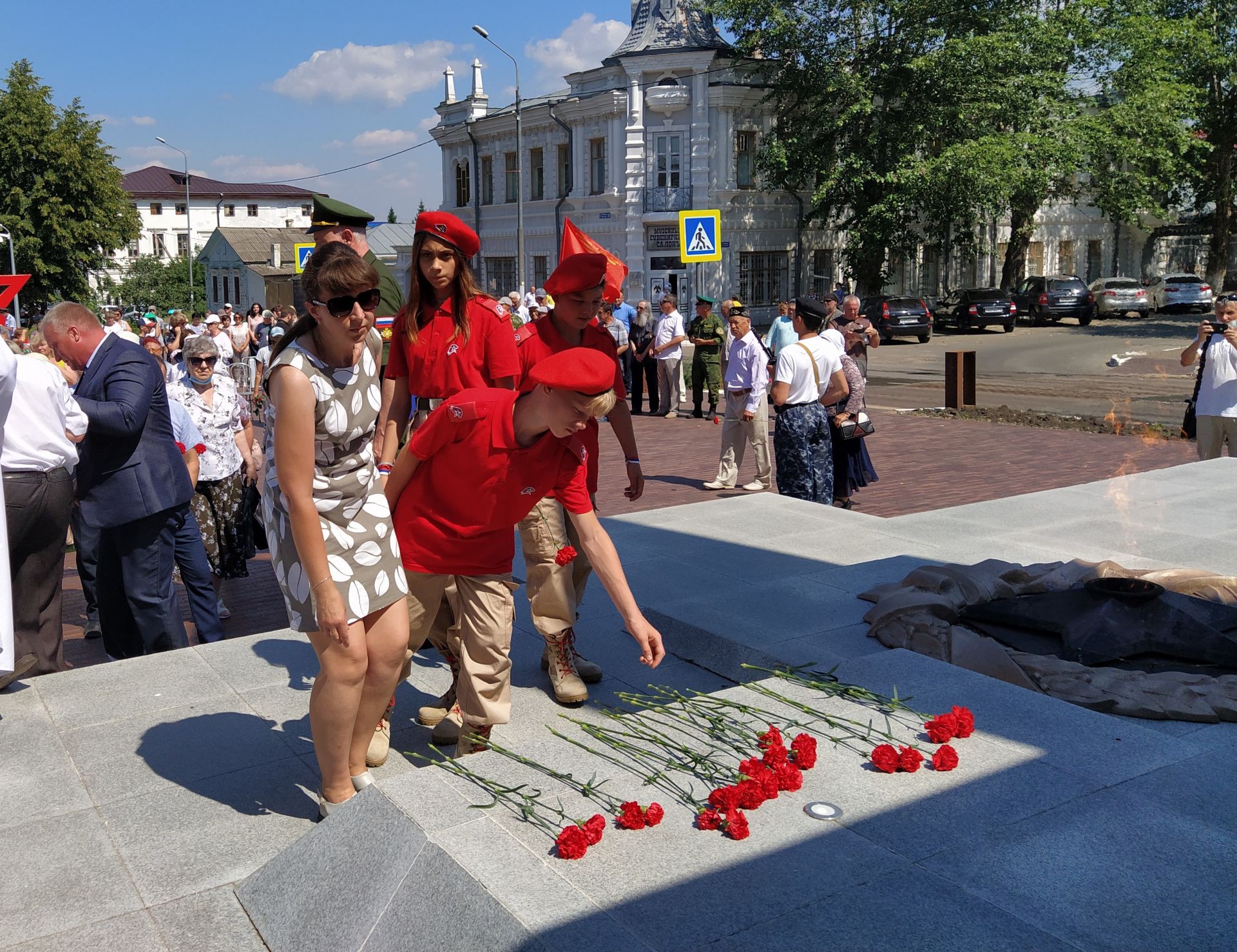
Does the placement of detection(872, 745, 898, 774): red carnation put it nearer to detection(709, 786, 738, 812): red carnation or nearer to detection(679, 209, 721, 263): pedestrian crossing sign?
detection(709, 786, 738, 812): red carnation

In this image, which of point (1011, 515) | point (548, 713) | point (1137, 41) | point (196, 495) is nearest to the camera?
point (548, 713)

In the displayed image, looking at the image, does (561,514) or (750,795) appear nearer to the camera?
(750,795)

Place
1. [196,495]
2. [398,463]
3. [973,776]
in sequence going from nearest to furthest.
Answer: [973,776], [398,463], [196,495]

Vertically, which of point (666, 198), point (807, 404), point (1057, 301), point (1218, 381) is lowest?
point (807, 404)

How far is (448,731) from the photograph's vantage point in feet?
15.0

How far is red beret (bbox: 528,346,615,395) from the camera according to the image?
3.40 meters

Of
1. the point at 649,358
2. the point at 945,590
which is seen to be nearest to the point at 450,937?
the point at 945,590

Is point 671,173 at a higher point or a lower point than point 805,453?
higher

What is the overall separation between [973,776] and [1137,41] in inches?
1625

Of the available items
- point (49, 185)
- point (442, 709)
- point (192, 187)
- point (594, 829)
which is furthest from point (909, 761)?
point (192, 187)

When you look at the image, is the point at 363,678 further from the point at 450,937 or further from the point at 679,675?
the point at 679,675

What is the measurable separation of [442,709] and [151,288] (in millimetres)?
63123

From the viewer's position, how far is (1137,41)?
38.9 meters

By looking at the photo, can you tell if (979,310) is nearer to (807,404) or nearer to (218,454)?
(807,404)
